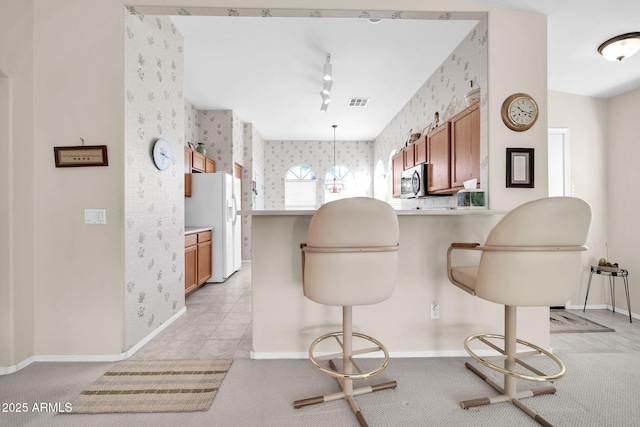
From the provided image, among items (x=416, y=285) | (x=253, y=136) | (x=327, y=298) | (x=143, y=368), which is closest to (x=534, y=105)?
(x=416, y=285)

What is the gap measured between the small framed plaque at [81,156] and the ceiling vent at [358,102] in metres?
3.62

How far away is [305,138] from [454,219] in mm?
5558

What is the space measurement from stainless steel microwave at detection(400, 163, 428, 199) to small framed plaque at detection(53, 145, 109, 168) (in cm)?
303

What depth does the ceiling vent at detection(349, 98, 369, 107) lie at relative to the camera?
468cm

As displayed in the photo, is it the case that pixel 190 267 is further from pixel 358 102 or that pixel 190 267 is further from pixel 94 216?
pixel 358 102

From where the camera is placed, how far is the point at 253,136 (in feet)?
20.2

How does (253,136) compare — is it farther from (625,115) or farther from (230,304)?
(625,115)

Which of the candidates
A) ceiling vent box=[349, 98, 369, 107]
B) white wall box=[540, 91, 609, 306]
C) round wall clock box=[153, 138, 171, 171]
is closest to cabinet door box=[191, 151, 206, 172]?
round wall clock box=[153, 138, 171, 171]

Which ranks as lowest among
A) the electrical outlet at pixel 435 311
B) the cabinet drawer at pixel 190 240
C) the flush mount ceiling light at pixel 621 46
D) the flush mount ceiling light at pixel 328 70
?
the electrical outlet at pixel 435 311

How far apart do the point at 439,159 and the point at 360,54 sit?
4.86 feet

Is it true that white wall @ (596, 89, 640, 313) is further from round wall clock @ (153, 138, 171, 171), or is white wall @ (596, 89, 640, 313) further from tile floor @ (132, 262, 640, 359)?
round wall clock @ (153, 138, 171, 171)

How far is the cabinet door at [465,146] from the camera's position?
239cm

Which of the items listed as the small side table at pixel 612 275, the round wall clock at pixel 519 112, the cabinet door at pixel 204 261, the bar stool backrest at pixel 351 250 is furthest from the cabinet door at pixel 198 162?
the small side table at pixel 612 275

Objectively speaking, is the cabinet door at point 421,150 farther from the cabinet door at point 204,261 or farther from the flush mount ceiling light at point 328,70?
the cabinet door at point 204,261
